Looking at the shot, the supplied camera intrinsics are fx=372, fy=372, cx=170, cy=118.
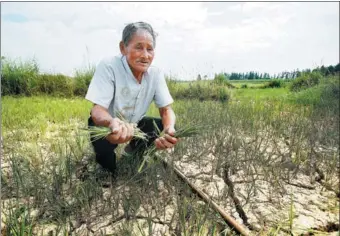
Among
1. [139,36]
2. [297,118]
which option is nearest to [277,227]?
[139,36]

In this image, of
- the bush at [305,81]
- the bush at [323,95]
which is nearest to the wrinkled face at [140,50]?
the bush at [323,95]

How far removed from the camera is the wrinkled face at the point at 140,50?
2289mm

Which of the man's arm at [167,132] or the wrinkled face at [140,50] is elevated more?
the wrinkled face at [140,50]

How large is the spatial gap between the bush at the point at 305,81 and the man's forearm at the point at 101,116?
557cm

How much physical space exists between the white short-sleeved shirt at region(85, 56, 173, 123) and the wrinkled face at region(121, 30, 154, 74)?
13 centimetres

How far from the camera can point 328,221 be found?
2.43 metres

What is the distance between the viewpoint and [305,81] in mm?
7145

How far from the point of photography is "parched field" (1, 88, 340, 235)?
211 centimetres

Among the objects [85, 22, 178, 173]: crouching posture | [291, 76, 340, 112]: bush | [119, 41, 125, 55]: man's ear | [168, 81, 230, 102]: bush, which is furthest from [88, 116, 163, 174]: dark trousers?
[168, 81, 230, 102]: bush

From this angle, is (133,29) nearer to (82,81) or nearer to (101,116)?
(101,116)

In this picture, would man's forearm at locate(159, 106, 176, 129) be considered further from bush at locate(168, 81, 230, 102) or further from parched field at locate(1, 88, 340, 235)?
bush at locate(168, 81, 230, 102)

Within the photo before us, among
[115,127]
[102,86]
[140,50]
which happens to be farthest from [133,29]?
[115,127]

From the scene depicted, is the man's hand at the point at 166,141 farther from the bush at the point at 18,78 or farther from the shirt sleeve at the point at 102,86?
the bush at the point at 18,78

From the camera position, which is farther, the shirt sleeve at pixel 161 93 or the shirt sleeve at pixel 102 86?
the shirt sleeve at pixel 161 93
